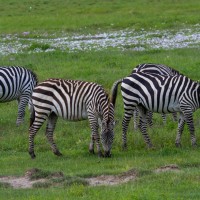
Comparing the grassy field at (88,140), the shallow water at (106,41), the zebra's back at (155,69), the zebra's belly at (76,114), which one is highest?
the zebra's back at (155,69)

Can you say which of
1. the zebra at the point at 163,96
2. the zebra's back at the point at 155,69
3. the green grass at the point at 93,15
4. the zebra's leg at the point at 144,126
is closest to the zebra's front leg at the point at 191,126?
the zebra at the point at 163,96

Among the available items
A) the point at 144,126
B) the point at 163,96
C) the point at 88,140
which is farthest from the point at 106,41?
the point at 163,96

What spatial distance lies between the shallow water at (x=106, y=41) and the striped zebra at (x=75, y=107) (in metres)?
15.0

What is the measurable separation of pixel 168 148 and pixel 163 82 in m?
1.93

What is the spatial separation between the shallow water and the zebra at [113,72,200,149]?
46.9ft

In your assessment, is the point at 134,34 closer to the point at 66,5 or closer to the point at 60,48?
the point at 60,48

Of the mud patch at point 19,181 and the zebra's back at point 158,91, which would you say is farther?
the zebra's back at point 158,91

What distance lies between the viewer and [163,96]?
1689cm

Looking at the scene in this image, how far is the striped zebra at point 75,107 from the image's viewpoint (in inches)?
636

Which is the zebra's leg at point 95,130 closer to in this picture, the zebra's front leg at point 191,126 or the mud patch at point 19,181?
the zebra's front leg at point 191,126

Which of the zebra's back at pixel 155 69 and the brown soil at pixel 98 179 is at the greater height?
the zebra's back at pixel 155 69

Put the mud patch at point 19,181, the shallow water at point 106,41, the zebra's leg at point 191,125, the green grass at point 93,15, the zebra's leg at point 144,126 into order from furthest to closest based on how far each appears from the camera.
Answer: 1. the green grass at point 93,15
2. the shallow water at point 106,41
3. the zebra's leg at point 144,126
4. the zebra's leg at point 191,125
5. the mud patch at point 19,181

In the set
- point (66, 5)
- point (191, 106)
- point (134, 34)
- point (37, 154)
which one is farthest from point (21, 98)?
point (66, 5)

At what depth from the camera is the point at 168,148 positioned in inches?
635
